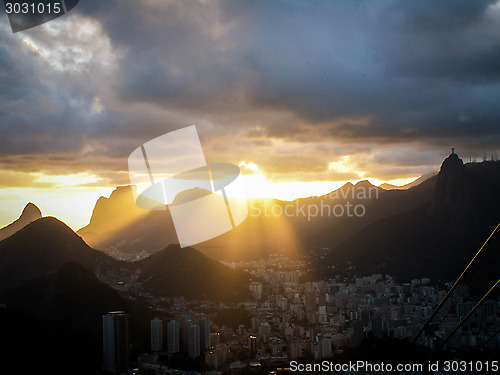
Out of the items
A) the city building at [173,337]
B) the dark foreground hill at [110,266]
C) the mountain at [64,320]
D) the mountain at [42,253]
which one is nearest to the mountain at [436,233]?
the dark foreground hill at [110,266]

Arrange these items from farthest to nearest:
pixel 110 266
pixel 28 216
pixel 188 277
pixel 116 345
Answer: pixel 28 216, pixel 110 266, pixel 188 277, pixel 116 345

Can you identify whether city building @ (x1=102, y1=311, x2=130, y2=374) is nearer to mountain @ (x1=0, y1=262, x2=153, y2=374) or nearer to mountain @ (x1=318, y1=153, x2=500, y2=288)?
Answer: mountain @ (x1=0, y1=262, x2=153, y2=374)

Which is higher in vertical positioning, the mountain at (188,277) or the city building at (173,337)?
the mountain at (188,277)

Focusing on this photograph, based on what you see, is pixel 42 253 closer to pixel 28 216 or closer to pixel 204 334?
pixel 204 334

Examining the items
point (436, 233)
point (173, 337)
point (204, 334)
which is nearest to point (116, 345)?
point (173, 337)

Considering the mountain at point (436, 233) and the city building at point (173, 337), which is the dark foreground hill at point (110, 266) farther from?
the mountain at point (436, 233)

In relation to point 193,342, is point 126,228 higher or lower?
higher

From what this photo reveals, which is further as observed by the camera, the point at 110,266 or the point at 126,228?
the point at 126,228

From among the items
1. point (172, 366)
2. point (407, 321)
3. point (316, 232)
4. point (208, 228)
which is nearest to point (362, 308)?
point (407, 321)
